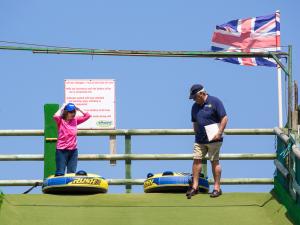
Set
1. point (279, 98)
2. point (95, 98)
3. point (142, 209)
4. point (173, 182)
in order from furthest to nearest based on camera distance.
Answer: point (279, 98) → point (95, 98) → point (173, 182) → point (142, 209)

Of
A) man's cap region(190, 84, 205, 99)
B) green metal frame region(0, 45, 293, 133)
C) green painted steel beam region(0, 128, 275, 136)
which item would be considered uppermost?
green metal frame region(0, 45, 293, 133)

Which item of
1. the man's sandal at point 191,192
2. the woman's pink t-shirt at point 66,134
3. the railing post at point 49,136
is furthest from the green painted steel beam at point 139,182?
the man's sandal at point 191,192

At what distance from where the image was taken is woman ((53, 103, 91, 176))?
15.0 m

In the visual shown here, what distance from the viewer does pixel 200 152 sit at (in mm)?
13789

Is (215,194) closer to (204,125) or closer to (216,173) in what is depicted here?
(216,173)

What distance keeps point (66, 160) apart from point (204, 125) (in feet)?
9.32

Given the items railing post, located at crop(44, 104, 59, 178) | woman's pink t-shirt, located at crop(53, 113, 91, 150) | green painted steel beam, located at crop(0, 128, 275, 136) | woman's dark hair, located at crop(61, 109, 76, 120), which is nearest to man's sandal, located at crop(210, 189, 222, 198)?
green painted steel beam, located at crop(0, 128, 275, 136)

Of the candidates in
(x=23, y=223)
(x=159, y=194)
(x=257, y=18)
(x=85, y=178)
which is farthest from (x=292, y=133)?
(x=257, y=18)

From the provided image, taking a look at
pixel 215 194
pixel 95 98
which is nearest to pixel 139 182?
pixel 95 98

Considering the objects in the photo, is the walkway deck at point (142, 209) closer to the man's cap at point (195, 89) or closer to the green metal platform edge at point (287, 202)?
the green metal platform edge at point (287, 202)

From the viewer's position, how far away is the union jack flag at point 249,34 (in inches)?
907

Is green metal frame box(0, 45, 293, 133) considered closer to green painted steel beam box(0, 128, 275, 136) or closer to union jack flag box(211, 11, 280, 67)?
green painted steel beam box(0, 128, 275, 136)

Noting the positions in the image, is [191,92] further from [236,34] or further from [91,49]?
[236,34]

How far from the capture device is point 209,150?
13.8 m
